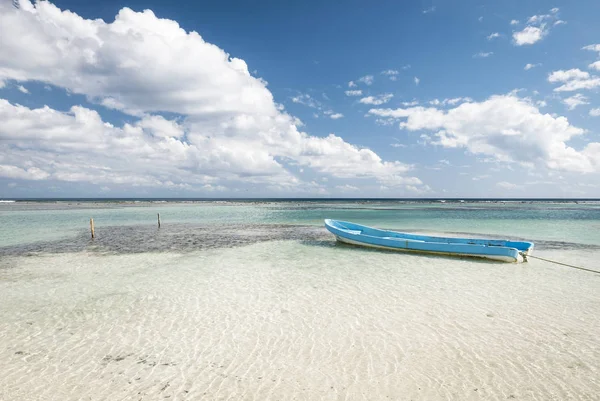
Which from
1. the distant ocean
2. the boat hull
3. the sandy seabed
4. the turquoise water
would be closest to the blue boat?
the boat hull

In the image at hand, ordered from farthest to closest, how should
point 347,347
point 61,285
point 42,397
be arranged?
1. point 61,285
2. point 347,347
3. point 42,397

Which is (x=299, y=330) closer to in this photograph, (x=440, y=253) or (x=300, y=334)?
(x=300, y=334)

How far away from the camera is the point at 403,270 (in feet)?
44.0

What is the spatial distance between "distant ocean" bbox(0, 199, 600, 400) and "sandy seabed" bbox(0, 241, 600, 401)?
0.11ft

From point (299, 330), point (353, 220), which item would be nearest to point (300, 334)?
point (299, 330)

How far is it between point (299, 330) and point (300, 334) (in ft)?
0.70

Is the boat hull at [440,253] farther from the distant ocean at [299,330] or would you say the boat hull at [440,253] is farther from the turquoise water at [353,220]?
the turquoise water at [353,220]

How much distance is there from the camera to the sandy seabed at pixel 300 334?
5336 millimetres

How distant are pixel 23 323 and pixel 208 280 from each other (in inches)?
206

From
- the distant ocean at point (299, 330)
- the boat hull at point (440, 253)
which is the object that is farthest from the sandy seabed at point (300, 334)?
the boat hull at point (440, 253)

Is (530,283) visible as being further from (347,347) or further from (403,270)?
(347,347)

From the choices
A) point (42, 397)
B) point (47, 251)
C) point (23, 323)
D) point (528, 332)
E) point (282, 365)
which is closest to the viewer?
point (42, 397)

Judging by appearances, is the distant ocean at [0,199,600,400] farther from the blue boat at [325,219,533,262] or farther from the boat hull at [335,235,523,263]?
the blue boat at [325,219,533,262]

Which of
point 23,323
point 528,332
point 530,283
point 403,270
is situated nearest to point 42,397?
point 23,323
